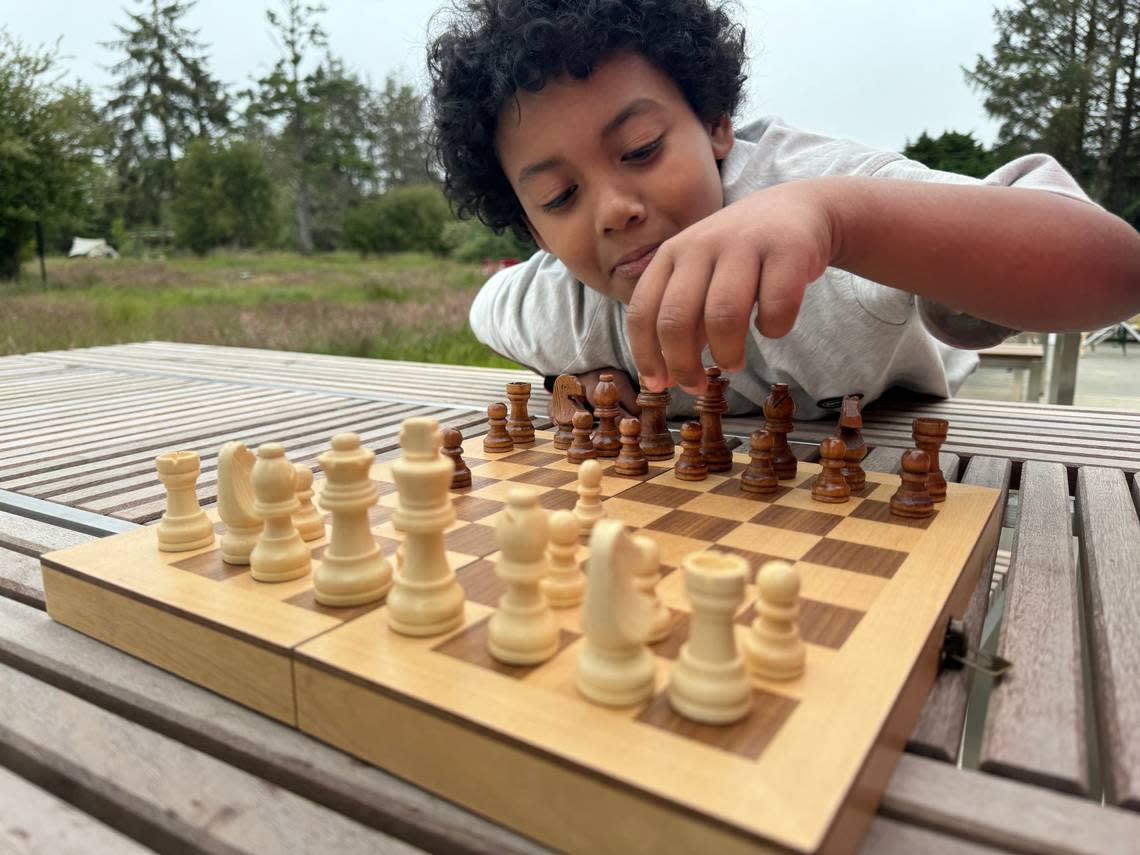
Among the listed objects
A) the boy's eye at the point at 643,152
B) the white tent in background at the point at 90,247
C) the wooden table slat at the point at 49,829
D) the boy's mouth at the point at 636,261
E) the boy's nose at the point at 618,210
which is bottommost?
the wooden table slat at the point at 49,829

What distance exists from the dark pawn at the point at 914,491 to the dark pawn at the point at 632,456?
33 centimetres

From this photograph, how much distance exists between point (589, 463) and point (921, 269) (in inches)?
22.7

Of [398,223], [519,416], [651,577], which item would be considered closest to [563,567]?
[651,577]

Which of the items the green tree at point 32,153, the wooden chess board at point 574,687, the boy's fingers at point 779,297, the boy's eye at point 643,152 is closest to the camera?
the wooden chess board at point 574,687

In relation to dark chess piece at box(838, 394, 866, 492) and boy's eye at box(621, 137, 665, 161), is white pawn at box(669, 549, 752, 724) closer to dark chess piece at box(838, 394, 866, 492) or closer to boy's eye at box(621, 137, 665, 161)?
dark chess piece at box(838, 394, 866, 492)

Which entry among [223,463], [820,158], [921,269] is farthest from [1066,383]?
[223,463]

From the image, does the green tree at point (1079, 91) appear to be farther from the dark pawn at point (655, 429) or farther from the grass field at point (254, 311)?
the dark pawn at point (655, 429)

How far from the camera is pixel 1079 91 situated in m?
9.15

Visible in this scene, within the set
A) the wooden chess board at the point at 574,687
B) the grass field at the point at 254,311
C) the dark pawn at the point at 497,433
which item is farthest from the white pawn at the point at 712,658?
the grass field at the point at 254,311

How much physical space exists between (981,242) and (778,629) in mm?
765

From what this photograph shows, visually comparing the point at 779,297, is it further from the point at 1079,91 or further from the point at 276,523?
the point at 1079,91

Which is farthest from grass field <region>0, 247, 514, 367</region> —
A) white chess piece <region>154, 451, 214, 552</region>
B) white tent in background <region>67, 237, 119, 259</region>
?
white tent in background <region>67, 237, 119, 259</region>

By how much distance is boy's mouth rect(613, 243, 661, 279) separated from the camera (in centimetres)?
142

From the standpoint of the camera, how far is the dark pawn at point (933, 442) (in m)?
0.94
